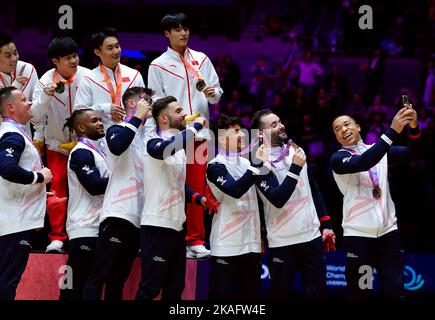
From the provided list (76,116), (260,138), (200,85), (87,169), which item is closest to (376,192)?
(260,138)

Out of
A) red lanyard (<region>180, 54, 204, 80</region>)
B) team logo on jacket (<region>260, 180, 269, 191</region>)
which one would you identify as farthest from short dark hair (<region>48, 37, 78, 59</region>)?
team logo on jacket (<region>260, 180, 269, 191</region>)

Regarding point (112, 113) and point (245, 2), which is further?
point (245, 2)

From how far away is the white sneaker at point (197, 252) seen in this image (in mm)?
6844

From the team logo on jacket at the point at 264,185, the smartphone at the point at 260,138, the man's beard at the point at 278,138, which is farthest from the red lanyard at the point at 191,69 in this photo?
the team logo on jacket at the point at 264,185

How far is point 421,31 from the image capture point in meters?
15.4

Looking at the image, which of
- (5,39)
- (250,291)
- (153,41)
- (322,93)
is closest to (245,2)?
(153,41)

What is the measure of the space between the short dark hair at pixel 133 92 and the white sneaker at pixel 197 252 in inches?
56.0

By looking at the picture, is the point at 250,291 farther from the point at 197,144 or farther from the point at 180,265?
the point at 197,144

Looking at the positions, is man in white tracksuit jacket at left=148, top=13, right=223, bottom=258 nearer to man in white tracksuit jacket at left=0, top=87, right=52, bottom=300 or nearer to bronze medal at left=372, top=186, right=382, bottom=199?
man in white tracksuit jacket at left=0, top=87, right=52, bottom=300

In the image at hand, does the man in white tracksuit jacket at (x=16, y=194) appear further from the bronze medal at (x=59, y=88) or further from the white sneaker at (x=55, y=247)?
the white sneaker at (x=55, y=247)

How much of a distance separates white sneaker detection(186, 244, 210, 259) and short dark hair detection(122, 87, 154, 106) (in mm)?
1422

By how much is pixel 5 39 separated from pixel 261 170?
273cm

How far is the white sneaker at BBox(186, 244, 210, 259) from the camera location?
6.84m

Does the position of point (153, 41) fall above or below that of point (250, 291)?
above
